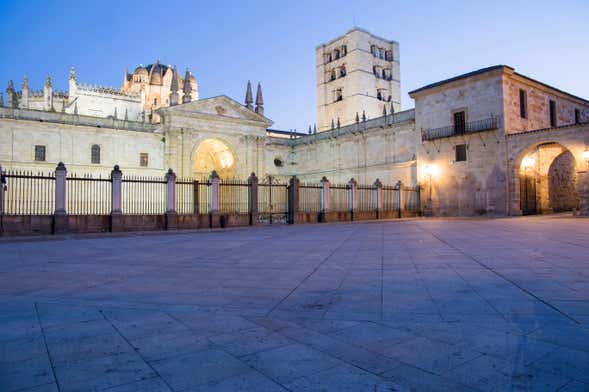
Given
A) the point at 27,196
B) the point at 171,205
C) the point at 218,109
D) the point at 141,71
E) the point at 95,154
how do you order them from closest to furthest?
the point at 171,205 < the point at 27,196 < the point at 95,154 < the point at 218,109 < the point at 141,71

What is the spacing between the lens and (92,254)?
888cm

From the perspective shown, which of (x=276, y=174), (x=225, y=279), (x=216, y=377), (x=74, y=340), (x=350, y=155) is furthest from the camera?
(x=276, y=174)

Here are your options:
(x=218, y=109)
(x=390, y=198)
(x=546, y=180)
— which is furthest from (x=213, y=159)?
(x=546, y=180)

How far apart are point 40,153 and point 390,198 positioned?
92.8ft

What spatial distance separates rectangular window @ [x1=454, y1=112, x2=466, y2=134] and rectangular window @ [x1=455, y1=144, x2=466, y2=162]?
3.56ft

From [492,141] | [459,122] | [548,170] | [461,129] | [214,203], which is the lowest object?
[214,203]

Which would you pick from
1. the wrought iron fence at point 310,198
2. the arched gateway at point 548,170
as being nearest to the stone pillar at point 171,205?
the wrought iron fence at point 310,198

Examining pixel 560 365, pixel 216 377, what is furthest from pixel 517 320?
pixel 216 377

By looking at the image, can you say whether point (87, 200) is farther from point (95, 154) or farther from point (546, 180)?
point (546, 180)

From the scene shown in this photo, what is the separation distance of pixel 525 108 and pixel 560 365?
2918cm

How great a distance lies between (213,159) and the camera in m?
44.7

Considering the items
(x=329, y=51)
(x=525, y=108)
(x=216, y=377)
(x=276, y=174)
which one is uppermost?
(x=329, y=51)

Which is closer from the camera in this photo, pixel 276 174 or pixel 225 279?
pixel 225 279

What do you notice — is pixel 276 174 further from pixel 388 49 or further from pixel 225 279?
pixel 225 279
